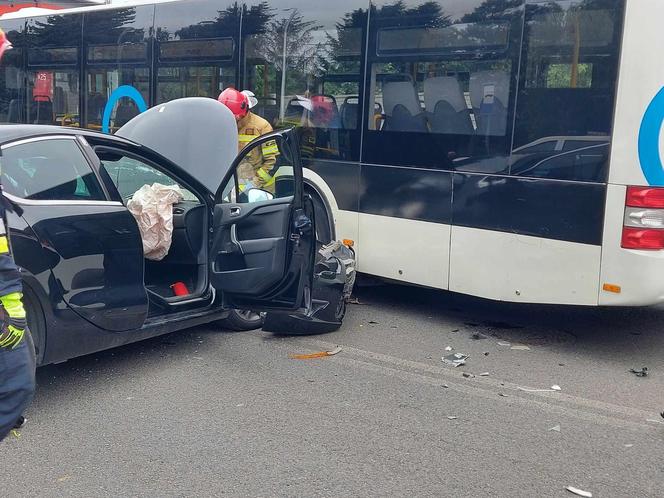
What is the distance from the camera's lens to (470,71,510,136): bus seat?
637 centimetres

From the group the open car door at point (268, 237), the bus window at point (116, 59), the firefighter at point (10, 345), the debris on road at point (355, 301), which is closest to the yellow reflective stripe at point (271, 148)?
the open car door at point (268, 237)

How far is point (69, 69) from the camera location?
36.2 feet

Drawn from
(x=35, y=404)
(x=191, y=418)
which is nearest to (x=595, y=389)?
(x=191, y=418)

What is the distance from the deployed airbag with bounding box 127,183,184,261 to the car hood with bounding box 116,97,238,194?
495mm

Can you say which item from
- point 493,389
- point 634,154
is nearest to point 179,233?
point 493,389

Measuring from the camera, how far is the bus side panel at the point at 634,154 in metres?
5.52

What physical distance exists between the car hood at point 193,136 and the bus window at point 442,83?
1502 mm

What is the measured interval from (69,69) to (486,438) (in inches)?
348

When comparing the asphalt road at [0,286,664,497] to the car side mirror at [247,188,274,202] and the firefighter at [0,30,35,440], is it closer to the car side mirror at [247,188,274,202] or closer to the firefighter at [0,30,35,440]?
the firefighter at [0,30,35,440]

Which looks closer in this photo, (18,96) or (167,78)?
(167,78)

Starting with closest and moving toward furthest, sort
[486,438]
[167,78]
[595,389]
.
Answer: [486,438], [595,389], [167,78]

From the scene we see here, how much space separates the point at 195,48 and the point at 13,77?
15.3 feet

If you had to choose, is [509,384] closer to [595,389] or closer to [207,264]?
[595,389]

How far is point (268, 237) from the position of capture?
575cm
